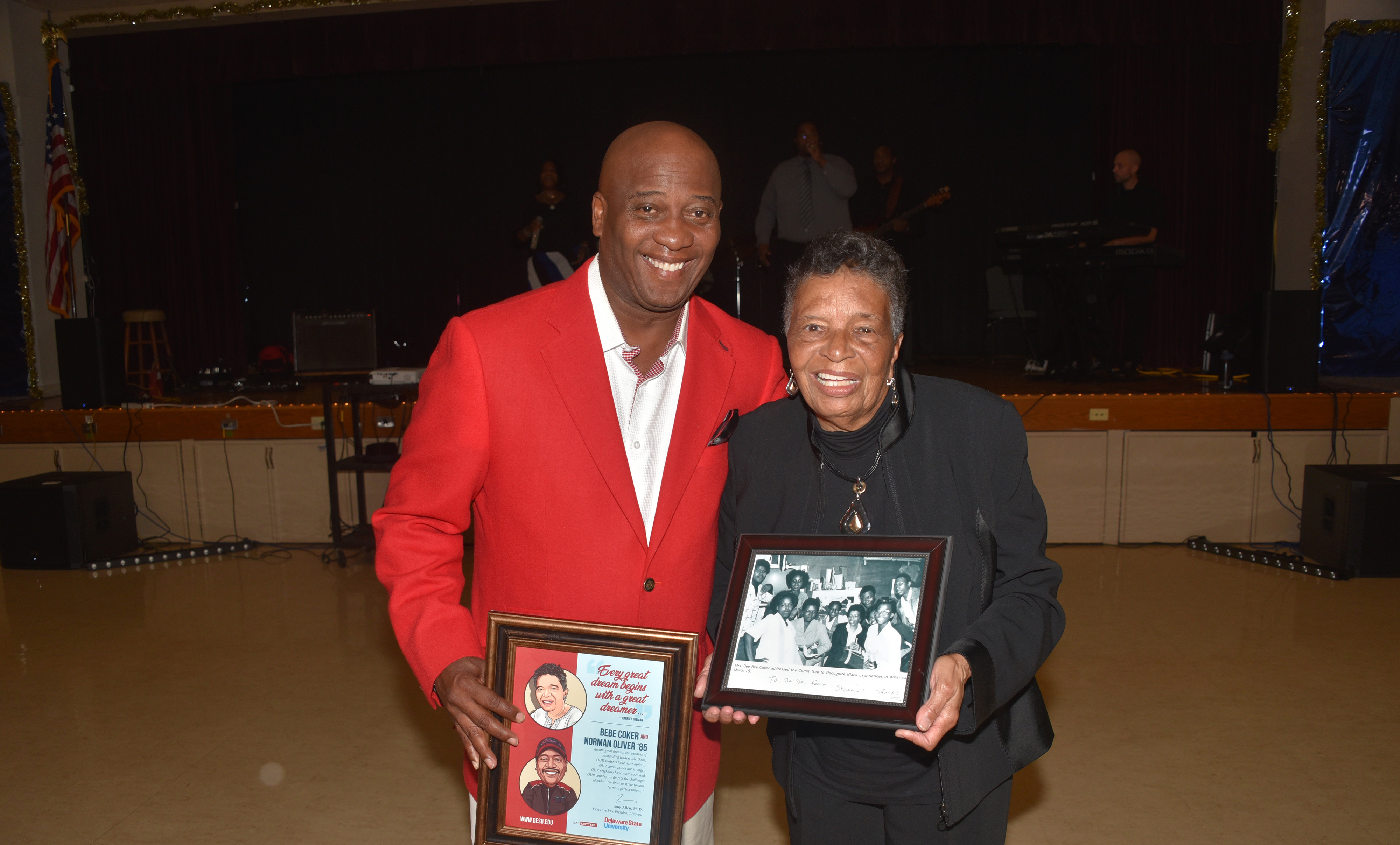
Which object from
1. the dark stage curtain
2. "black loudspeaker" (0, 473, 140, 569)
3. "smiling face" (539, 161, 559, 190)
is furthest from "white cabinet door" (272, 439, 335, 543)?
the dark stage curtain

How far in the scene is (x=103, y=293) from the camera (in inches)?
369

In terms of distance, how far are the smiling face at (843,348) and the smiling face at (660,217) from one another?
20cm

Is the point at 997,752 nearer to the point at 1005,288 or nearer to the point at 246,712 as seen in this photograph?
the point at 246,712

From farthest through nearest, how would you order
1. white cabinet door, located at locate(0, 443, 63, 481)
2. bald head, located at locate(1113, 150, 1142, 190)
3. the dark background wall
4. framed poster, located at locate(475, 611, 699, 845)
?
the dark background wall → bald head, located at locate(1113, 150, 1142, 190) → white cabinet door, located at locate(0, 443, 63, 481) → framed poster, located at locate(475, 611, 699, 845)

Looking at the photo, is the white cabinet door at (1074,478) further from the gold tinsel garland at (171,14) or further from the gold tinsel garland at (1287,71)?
the gold tinsel garland at (171,14)

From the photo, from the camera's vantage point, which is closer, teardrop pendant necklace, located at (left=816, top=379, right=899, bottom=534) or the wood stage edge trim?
teardrop pendant necklace, located at (left=816, top=379, right=899, bottom=534)

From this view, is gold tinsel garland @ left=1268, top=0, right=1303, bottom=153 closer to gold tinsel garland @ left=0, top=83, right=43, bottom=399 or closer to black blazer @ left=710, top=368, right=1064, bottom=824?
black blazer @ left=710, top=368, right=1064, bottom=824

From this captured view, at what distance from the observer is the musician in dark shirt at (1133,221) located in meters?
6.49

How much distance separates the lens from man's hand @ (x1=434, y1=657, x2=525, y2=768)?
1277mm

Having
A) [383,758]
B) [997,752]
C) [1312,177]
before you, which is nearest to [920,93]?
[1312,177]

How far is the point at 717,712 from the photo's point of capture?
1236 mm

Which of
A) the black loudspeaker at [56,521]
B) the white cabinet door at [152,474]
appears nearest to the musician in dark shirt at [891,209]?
the white cabinet door at [152,474]

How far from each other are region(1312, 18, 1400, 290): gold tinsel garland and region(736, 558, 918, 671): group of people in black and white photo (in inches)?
294

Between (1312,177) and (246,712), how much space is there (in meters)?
8.33
